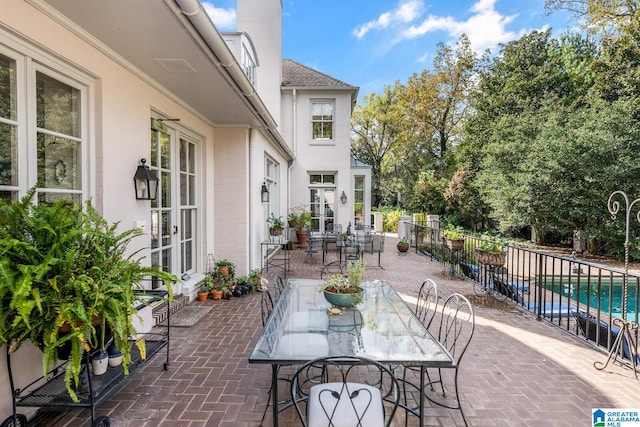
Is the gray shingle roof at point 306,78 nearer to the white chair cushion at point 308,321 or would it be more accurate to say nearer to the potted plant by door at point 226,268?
the potted plant by door at point 226,268

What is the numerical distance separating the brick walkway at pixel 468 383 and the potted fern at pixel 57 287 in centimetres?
76

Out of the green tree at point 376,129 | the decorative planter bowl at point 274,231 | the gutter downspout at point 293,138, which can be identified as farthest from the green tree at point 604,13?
the decorative planter bowl at point 274,231

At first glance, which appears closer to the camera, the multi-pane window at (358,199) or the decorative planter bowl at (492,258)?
the decorative planter bowl at (492,258)

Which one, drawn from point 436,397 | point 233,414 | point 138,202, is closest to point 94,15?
point 138,202

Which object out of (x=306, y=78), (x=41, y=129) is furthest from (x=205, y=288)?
(x=306, y=78)

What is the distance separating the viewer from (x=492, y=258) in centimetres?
555

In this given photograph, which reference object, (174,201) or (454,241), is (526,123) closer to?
(454,241)

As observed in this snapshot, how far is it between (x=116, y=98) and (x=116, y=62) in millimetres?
339

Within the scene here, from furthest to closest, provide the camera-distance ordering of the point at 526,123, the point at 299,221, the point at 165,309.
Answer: the point at 526,123, the point at 299,221, the point at 165,309

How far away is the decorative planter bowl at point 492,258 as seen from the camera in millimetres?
5508

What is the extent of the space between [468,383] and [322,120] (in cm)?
1034

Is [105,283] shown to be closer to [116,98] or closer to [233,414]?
[233,414]

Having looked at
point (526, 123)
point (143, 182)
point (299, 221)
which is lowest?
point (299, 221)

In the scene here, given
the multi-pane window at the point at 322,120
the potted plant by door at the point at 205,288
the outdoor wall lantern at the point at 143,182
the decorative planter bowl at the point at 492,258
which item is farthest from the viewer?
the multi-pane window at the point at 322,120
